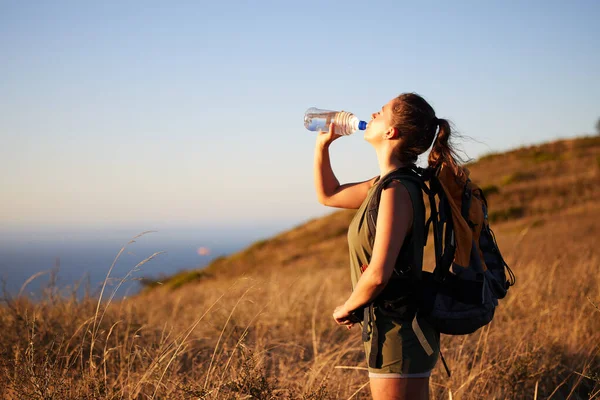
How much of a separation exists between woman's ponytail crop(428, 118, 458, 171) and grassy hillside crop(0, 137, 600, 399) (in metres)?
1.27

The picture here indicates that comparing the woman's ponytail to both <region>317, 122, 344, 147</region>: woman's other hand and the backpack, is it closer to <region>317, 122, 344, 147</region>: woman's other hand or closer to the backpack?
the backpack

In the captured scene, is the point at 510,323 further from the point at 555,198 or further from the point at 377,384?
the point at 555,198

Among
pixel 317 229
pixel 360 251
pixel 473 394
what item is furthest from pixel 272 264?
pixel 360 251

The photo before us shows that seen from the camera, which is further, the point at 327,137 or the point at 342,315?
the point at 327,137

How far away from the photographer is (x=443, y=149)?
2.67m

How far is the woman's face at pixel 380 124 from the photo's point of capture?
2.70m

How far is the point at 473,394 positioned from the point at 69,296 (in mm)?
4248

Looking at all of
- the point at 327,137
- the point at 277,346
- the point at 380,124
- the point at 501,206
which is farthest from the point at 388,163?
the point at 501,206

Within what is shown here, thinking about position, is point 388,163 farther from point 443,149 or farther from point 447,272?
point 447,272

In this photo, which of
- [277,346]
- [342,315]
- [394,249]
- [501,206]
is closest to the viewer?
[394,249]

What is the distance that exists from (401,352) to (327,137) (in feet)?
4.30

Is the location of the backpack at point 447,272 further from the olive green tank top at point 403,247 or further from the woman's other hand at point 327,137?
the woman's other hand at point 327,137

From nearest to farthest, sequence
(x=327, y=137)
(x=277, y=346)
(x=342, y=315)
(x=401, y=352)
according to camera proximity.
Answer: (x=401, y=352)
(x=342, y=315)
(x=327, y=137)
(x=277, y=346)

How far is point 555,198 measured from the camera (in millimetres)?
22578
